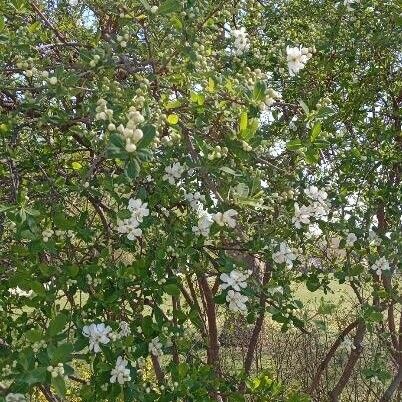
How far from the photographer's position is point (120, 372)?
1.93 metres

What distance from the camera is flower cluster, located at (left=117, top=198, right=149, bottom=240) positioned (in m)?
1.86

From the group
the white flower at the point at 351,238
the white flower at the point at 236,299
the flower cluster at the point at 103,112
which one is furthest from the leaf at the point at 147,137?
the white flower at the point at 351,238

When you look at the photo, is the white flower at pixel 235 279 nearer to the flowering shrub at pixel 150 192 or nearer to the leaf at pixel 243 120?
the flowering shrub at pixel 150 192

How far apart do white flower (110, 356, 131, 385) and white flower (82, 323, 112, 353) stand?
2.7 inches

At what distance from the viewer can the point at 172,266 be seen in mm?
2164

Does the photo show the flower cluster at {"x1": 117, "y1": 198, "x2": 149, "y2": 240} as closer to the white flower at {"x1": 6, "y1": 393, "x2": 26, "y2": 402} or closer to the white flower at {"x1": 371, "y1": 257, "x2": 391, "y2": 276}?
the white flower at {"x1": 6, "y1": 393, "x2": 26, "y2": 402}

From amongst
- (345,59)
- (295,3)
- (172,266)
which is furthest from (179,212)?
(295,3)

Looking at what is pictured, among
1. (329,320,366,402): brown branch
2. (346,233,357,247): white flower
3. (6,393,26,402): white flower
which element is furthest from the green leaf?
(329,320,366,402): brown branch

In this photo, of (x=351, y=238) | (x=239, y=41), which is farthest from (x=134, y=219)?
(x=351, y=238)

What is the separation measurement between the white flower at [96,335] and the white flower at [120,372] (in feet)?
0.22

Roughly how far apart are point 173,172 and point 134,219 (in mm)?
244

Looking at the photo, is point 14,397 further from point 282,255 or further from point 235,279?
point 282,255

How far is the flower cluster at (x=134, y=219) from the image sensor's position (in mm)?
1856

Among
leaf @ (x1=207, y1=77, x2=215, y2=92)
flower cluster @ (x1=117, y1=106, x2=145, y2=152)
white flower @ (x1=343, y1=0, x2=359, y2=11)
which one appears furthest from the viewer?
white flower @ (x1=343, y1=0, x2=359, y2=11)
